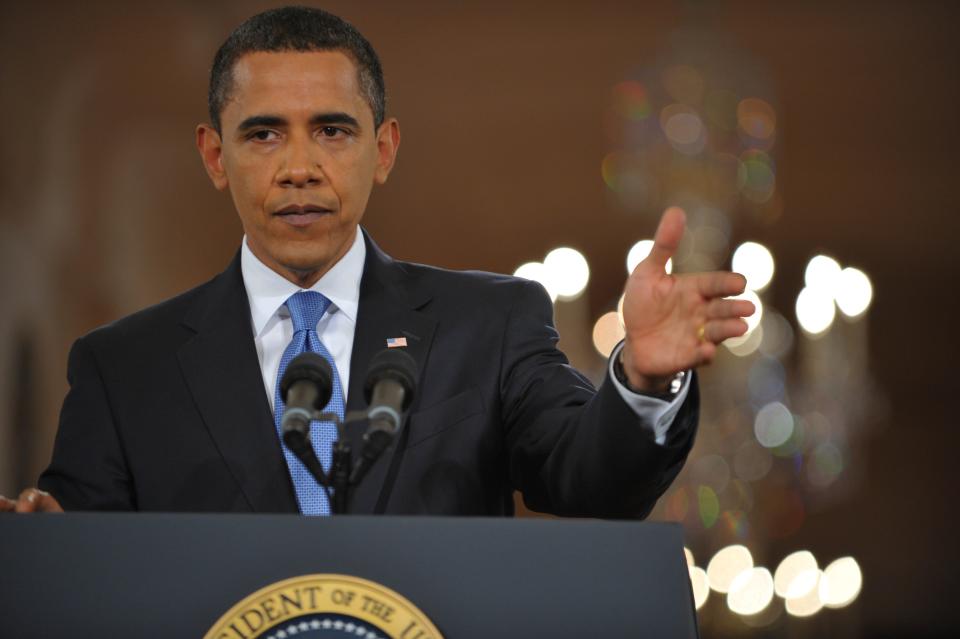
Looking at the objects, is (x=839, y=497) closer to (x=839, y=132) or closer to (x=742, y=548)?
(x=742, y=548)

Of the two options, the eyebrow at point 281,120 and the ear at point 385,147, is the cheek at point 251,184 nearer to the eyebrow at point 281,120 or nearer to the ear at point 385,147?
A: the eyebrow at point 281,120

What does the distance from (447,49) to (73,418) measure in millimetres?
5914

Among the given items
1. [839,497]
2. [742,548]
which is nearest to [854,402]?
[742,548]

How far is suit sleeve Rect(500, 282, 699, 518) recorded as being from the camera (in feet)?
4.47

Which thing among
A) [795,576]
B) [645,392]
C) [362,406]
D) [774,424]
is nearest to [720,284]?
[645,392]

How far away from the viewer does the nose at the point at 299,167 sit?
1.68 meters

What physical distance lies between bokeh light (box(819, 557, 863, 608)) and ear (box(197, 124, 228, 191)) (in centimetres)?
584

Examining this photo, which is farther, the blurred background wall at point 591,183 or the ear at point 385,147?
the blurred background wall at point 591,183

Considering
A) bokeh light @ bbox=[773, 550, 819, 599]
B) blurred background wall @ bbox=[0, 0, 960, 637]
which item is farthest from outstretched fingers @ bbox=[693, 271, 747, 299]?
bokeh light @ bbox=[773, 550, 819, 599]

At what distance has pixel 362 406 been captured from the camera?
162 centimetres

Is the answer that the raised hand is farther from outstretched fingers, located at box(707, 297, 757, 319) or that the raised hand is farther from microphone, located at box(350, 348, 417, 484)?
microphone, located at box(350, 348, 417, 484)

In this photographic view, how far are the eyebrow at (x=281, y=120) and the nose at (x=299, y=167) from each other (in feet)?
0.12

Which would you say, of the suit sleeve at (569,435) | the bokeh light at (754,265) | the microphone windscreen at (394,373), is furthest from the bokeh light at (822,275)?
the microphone windscreen at (394,373)

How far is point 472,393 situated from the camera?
5.61 feet
